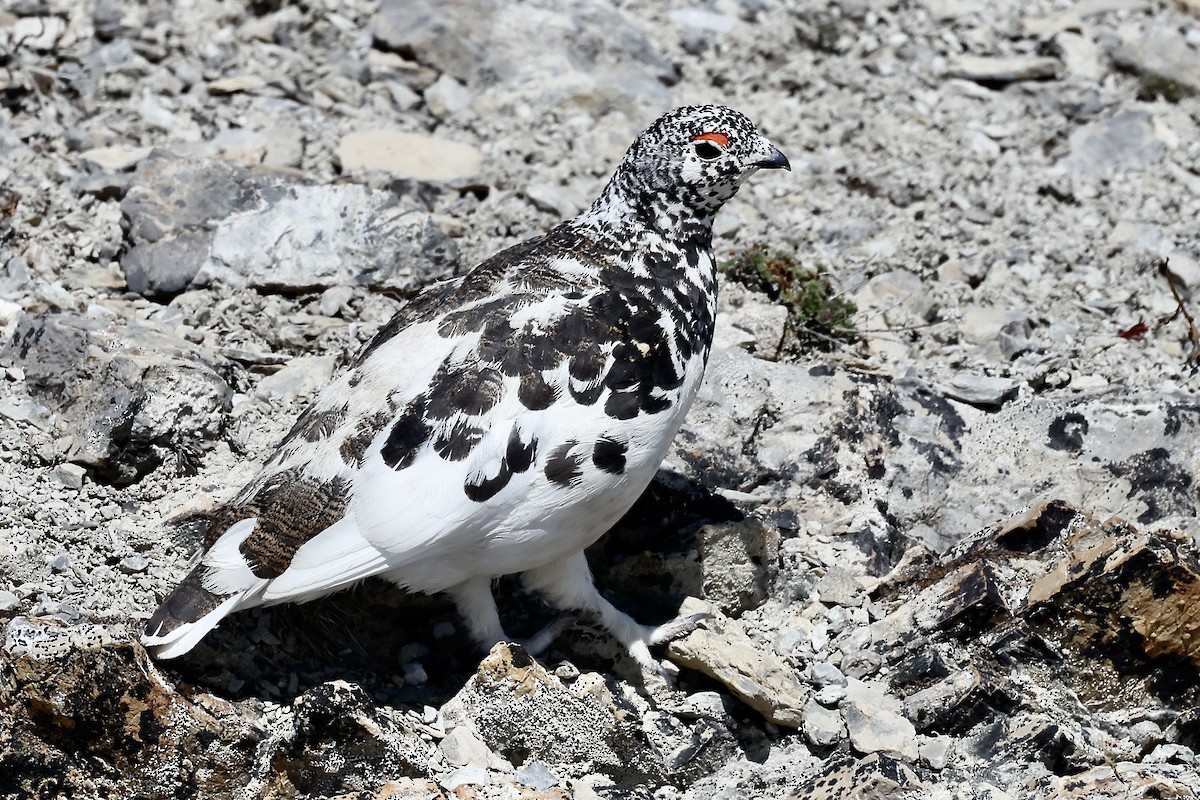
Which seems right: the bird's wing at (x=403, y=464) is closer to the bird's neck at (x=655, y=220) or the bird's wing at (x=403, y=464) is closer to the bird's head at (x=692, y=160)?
the bird's neck at (x=655, y=220)

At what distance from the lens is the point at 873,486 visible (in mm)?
4934

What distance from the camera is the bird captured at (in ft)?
12.4

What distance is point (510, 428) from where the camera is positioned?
3852 mm

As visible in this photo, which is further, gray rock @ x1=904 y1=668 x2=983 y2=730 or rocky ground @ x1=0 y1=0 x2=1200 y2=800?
gray rock @ x1=904 y1=668 x2=983 y2=730

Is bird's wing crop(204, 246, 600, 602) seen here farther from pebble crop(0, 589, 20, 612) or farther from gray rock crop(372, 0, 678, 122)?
gray rock crop(372, 0, 678, 122)

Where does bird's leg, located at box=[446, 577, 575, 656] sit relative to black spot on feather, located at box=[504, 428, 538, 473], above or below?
below

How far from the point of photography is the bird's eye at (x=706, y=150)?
14.0 ft

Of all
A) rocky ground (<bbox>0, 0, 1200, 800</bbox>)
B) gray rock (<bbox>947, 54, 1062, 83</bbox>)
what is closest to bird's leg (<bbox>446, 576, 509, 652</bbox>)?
rocky ground (<bbox>0, 0, 1200, 800</bbox>)

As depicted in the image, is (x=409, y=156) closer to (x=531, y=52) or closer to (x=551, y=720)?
(x=531, y=52)

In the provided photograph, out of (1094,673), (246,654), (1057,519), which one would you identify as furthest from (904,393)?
(246,654)

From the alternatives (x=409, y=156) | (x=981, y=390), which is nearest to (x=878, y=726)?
(x=981, y=390)

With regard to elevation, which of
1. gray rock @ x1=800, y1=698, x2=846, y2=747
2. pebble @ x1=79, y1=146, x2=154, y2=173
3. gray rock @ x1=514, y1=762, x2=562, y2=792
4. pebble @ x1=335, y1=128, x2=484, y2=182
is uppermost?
pebble @ x1=335, y1=128, x2=484, y2=182

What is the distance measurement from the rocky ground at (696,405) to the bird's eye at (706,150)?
109cm

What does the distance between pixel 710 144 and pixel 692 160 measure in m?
0.07
